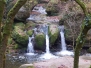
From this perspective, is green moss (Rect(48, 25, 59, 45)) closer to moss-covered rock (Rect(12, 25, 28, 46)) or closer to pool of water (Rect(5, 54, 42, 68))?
moss-covered rock (Rect(12, 25, 28, 46))

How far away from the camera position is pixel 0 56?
5434 mm

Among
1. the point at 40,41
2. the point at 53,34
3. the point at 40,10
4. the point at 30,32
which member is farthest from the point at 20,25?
the point at 40,10

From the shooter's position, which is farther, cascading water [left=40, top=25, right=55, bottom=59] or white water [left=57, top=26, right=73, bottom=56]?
white water [left=57, top=26, right=73, bottom=56]

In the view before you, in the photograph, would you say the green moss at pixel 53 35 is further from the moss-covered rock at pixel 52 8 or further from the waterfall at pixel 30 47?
the moss-covered rock at pixel 52 8

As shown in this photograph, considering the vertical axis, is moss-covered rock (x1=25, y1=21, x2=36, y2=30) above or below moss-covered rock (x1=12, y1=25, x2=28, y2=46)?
above

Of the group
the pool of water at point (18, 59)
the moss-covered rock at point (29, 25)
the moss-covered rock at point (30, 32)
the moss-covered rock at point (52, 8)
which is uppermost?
the moss-covered rock at point (52, 8)

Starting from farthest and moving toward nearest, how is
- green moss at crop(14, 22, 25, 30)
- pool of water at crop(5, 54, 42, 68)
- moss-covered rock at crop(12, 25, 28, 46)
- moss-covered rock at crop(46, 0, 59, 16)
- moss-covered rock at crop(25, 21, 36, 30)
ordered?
1. moss-covered rock at crop(46, 0, 59, 16)
2. moss-covered rock at crop(25, 21, 36, 30)
3. green moss at crop(14, 22, 25, 30)
4. moss-covered rock at crop(12, 25, 28, 46)
5. pool of water at crop(5, 54, 42, 68)

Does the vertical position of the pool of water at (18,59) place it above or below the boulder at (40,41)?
below

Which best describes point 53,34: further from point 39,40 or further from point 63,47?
point 63,47

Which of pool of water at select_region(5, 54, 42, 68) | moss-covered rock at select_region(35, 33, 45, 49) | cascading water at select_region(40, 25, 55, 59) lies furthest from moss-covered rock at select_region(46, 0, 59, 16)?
pool of water at select_region(5, 54, 42, 68)

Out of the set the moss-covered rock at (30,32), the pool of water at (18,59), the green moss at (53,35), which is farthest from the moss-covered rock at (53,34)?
the pool of water at (18,59)

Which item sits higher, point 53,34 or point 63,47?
point 53,34

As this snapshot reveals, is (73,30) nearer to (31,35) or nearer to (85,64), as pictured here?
(31,35)

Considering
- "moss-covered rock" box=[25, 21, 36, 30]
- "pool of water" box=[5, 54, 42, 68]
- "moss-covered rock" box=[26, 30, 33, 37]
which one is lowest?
"pool of water" box=[5, 54, 42, 68]
